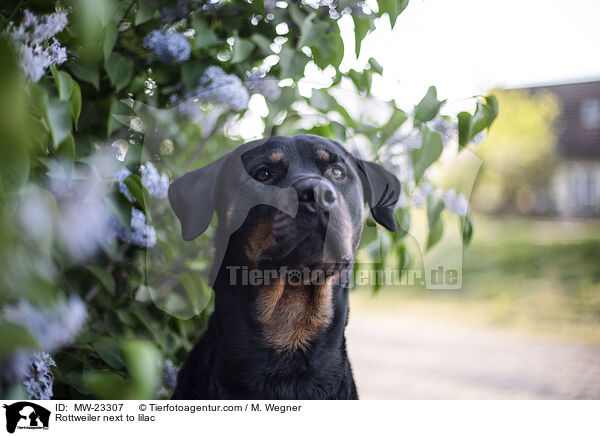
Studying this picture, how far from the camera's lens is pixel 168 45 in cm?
118

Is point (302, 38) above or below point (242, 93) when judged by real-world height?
above

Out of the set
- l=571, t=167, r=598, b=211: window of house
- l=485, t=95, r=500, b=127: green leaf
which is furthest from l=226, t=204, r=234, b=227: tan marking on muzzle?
l=571, t=167, r=598, b=211: window of house

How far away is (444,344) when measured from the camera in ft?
8.55

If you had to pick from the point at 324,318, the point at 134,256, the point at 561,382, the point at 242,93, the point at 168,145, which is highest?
the point at 242,93

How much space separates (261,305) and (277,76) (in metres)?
0.58

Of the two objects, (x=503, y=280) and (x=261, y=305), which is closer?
(x=261, y=305)

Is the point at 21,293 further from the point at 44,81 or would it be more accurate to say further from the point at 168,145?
the point at 168,145

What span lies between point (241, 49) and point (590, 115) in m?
3.75

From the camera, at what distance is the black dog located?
962mm

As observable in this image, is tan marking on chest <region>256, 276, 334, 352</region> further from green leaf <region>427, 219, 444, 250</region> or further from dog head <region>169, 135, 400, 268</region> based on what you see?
green leaf <region>427, 219, 444, 250</region>

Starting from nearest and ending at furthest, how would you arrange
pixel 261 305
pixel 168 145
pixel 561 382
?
pixel 261 305 → pixel 168 145 → pixel 561 382

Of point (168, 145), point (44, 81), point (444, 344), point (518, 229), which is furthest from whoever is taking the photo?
point (518, 229)
